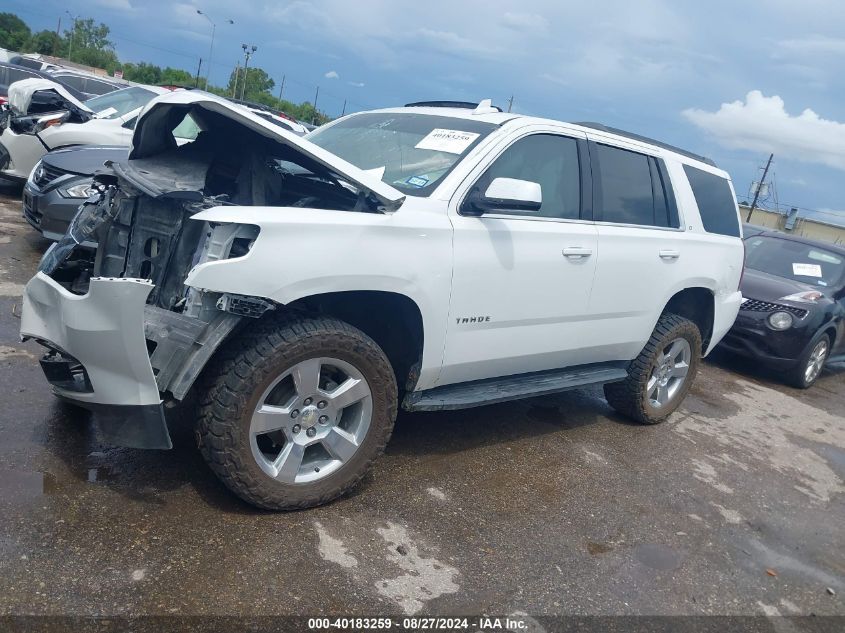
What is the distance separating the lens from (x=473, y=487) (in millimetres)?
3834

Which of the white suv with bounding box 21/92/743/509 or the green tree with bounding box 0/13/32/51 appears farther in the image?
the green tree with bounding box 0/13/32/51

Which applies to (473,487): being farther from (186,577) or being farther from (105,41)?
(105,41)

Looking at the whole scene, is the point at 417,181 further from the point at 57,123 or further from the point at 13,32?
the point at 13,32

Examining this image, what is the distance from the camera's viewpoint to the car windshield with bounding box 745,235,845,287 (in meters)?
8.59

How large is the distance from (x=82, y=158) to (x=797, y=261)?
838cm

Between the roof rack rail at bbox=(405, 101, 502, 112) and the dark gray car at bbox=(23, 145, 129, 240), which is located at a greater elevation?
the roof rack rail at bbox=(405, 101, 502, 112)

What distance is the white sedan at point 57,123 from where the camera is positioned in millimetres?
8180

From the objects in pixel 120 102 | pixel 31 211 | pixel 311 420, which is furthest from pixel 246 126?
pixel 120 102

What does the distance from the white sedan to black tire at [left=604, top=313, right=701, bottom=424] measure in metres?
6.05

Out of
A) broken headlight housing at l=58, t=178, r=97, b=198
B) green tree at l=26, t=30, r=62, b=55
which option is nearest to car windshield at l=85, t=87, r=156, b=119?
broken headlight housing at l=58, t=178, r=97, b=198

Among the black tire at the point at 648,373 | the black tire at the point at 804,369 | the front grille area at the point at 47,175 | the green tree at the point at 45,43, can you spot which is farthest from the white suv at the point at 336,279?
the green tree at the point at 45,43

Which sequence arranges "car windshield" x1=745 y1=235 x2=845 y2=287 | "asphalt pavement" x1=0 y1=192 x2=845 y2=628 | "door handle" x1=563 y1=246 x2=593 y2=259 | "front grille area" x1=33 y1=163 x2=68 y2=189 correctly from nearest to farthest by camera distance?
1. "asphalt pavement" x1=0 y1=192 x2=845 y2=628
2. "door handle" x1=563 y1=246 x2=593 y2=259
3. "front grille area" x1=33 y1=163 x2=68 y2=189
4. "car windshield" x1=745 y1=235 x2=845 y2=287

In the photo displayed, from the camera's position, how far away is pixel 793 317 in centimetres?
772

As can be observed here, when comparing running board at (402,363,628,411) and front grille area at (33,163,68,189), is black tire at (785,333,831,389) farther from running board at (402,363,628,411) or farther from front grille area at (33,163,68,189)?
front grille area at (33,163,68,189)
